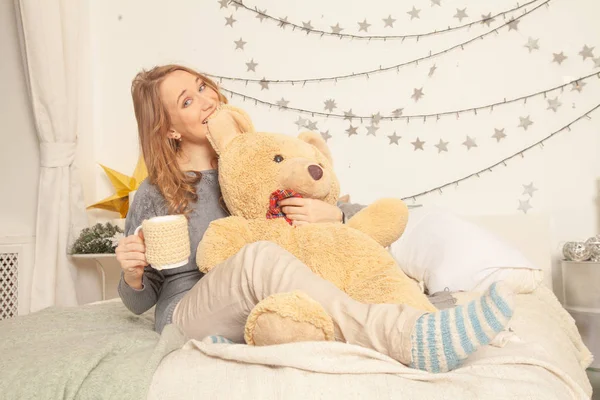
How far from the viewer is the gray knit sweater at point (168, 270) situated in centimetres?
139

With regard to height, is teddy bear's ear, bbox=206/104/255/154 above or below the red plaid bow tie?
above

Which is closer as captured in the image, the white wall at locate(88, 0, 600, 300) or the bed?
the bed

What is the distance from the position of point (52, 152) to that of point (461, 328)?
7.31 ft

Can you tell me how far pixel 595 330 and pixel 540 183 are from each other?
0.61 meters

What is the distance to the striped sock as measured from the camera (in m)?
0.82

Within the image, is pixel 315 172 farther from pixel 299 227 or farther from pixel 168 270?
pixel 168 270

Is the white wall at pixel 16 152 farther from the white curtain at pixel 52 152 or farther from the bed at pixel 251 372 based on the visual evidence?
the bed at pixel 251 372

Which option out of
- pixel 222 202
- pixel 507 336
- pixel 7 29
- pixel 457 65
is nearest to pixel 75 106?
pixel 7 29

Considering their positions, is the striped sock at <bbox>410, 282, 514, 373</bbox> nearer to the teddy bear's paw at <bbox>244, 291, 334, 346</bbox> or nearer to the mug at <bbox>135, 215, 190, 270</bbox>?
the teddy bear's paw at <bbox>244, 291, 334, 346</bbox>

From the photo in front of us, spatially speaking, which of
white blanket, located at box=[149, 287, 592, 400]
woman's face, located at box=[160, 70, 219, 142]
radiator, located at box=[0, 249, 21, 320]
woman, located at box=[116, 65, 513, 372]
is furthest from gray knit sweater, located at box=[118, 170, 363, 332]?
radiator, located at box=[0, 249, 21, 320]

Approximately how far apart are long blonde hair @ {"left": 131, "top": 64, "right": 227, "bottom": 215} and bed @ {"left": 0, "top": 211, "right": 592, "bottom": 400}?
40 centimetres

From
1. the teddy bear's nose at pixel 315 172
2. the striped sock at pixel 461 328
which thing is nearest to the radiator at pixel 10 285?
the teddy bear's nose at pixel 315 172

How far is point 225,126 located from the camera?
1.36 m

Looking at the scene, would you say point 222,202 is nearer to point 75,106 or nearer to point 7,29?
point 75,106
